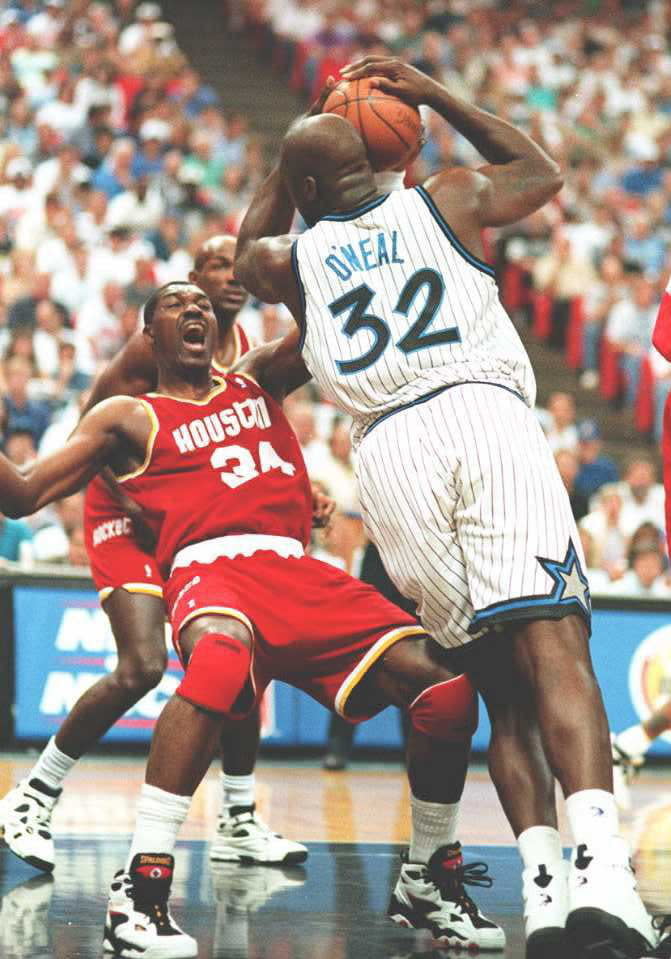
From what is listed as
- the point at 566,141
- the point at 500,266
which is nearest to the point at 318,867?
the point at 500,266

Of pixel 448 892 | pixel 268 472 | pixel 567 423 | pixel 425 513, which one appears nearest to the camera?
pixel 425 513

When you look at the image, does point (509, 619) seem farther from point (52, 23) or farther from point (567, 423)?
point (52, 23)

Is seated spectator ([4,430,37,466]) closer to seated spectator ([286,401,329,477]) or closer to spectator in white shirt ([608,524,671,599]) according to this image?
seated spectator ([286,401,329,477])

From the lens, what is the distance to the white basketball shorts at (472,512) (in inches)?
156

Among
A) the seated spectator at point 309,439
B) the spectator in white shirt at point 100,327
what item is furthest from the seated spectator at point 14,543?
the spectator in white shirt at point 100,327

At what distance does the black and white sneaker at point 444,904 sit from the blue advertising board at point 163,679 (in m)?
4.55

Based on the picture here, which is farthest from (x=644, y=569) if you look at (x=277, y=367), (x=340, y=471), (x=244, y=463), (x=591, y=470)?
(x=244, y=463)

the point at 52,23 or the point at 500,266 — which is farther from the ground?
the point at 52,23

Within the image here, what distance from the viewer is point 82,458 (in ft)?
15.8

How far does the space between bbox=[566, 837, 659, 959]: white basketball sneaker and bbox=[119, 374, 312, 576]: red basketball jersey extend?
1.68m

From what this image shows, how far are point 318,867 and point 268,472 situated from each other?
1.46 meters

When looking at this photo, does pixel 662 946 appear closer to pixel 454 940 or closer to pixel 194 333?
pixel 454 940

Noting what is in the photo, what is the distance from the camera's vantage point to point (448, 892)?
4598 mm

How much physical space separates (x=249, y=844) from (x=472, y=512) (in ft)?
7.58
